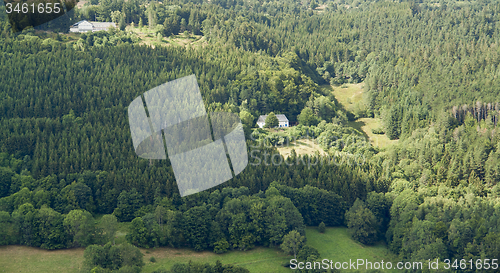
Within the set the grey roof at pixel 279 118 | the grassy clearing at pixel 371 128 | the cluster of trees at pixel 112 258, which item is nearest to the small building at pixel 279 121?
the grey roof at pixel 279 118

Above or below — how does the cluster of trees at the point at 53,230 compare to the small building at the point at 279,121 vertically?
above

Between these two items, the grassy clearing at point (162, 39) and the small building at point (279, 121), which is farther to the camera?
the grassy clearing at point (162, 39)

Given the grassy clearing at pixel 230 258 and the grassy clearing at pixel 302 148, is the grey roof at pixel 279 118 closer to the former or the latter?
the grassy clearing at pixel 302 148

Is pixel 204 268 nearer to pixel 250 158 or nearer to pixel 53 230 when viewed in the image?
pixel 53 230

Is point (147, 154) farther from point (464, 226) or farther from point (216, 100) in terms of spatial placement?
point (464, 226)

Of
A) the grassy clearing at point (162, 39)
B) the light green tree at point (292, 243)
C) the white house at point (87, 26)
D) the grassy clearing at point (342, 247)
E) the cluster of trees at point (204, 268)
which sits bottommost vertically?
the grassy clearing at point (342, 247)

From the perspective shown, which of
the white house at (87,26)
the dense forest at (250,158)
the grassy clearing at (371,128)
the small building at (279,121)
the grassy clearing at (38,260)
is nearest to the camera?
the grassy clearing at (38,260)
